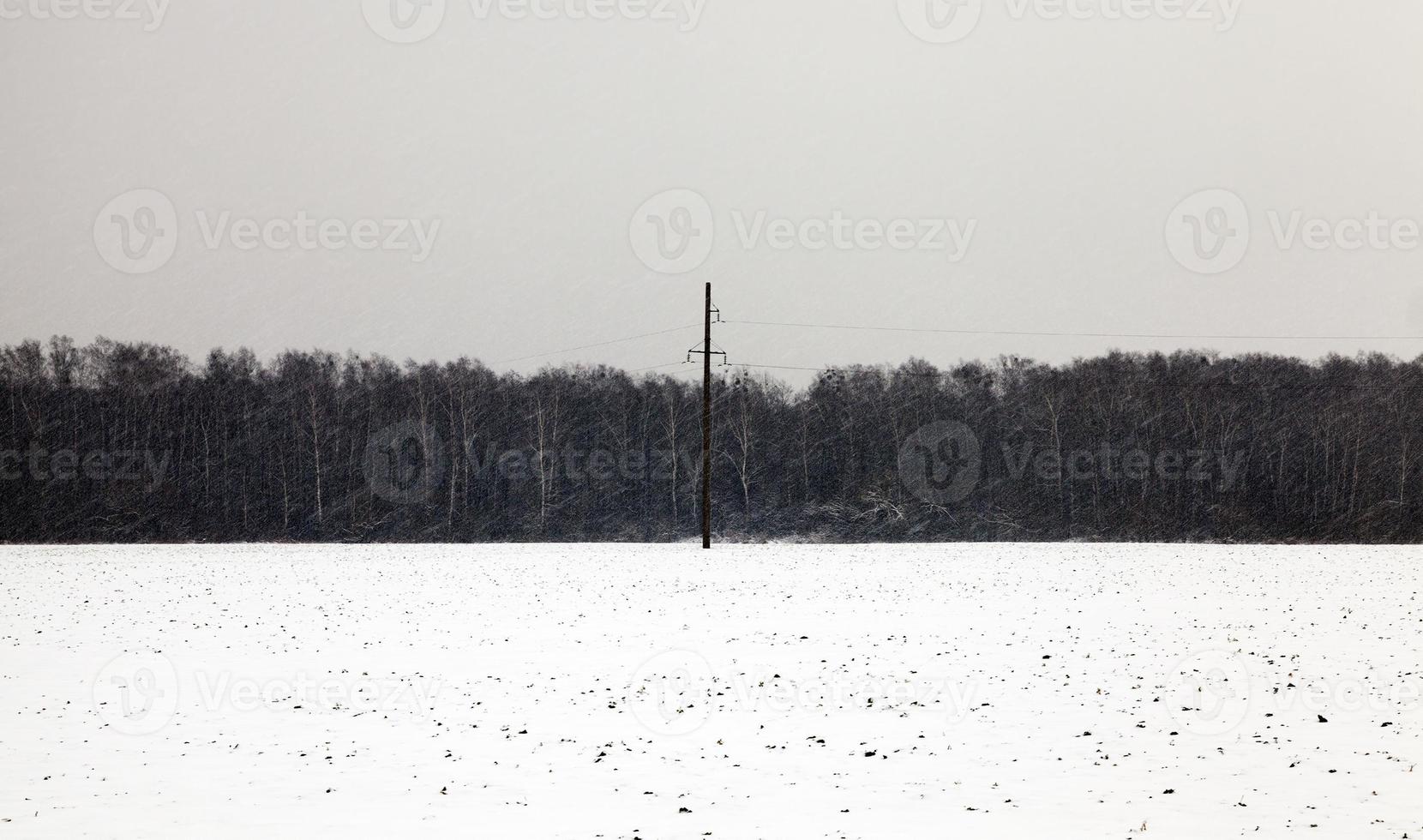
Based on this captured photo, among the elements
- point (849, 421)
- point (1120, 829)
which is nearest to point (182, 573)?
point (1120, 829)

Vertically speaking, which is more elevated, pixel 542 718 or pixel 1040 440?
pixel 1040 440

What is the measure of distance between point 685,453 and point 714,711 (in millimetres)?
58172

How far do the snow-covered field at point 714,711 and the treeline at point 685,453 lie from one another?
39783 millimetres

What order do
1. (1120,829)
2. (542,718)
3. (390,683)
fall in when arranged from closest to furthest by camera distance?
(1120,829) → (542,718) → (390,683)

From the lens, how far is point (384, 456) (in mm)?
68688

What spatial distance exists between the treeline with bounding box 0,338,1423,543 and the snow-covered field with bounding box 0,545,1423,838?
39783 millimetres

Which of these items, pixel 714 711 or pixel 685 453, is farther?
pixel 685 453

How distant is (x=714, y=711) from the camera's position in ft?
41.6

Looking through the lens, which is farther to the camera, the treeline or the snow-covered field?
the treeline

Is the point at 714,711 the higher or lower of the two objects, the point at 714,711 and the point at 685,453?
the lower

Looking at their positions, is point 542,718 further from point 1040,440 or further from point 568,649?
point 1040,440

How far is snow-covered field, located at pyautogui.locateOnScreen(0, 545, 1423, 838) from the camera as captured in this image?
8.81 metres

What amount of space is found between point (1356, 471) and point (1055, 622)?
194 ft

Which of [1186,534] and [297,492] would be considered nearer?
[1186,534]
